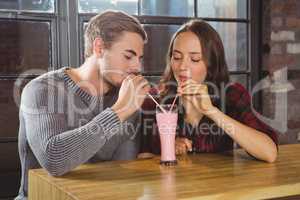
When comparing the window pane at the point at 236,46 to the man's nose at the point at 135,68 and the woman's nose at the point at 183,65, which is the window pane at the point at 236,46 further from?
the man's nose at the point at 135,68

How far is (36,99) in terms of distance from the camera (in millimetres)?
1544

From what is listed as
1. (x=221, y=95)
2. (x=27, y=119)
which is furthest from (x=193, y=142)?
(x=27, y=119)

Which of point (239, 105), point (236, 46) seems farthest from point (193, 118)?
point (236, 46)

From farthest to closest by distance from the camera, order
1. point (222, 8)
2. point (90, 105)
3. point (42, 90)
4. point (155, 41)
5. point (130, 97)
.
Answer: point (222, 8)
point (155, 41)
point (90, 105)
point (42, 90)
point (130, 97)

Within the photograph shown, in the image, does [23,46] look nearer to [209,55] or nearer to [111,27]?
[111,27]

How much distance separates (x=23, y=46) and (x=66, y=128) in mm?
1100

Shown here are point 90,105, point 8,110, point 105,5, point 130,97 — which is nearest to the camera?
point 130,97

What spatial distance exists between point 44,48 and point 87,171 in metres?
1.27

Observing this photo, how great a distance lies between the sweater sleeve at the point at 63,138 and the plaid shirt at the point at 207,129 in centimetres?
47

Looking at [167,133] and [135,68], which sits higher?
[135,68]

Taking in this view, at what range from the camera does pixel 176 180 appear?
133 centimetres

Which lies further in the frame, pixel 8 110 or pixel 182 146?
pixel 8 110

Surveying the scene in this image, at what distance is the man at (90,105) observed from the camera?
1.39m

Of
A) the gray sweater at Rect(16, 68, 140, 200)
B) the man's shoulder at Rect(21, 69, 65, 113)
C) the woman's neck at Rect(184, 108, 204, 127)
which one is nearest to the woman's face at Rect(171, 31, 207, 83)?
the woman's neck at Rect(184, 108, 204, 127)
